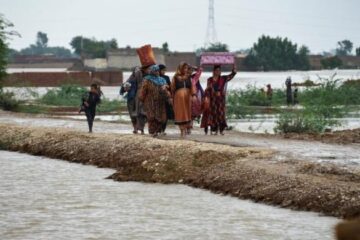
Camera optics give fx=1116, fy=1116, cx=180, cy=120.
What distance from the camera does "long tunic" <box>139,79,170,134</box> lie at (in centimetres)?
1852

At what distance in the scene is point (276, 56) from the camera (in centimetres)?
13150

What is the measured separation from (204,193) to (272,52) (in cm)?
11808

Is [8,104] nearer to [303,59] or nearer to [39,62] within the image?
[303,59]

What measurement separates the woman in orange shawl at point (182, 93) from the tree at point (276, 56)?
11081cm

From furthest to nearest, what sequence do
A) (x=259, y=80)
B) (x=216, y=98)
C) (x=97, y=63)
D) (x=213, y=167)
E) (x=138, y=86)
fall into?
(x=97, y=63), (x=259, y=80), (x=138, y=86), (x=216, y=98), (x=213, y=167)

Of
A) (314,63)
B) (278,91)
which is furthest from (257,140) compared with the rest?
(314,63)

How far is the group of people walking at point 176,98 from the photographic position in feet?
60.9

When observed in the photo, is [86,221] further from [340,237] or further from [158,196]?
A: [340,237]

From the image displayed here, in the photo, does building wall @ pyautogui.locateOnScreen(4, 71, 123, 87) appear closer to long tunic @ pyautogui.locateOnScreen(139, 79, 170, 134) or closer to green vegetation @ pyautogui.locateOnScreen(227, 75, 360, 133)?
green vegetation @ pyautogui.locateOnScreen(227, 75, 360, 133)

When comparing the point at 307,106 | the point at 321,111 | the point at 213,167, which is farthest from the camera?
the point at 307,106

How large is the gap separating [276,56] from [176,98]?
11363 centimetres

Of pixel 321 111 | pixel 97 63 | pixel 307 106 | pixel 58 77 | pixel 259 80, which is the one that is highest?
pixel 307 106

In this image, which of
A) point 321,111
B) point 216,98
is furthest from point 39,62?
point 216,98

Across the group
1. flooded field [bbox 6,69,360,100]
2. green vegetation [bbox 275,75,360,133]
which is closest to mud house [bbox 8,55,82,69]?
flooded field [bbox 6,69,360,100]
